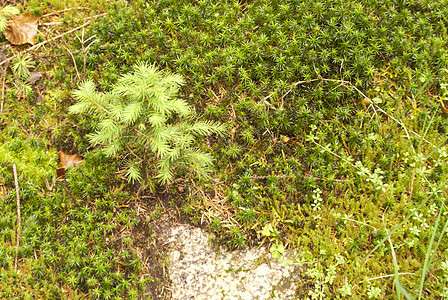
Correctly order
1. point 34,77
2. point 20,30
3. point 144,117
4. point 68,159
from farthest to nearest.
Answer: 1. point 20,30
2. point 34,77
3. point 68,159
4. point 144,117

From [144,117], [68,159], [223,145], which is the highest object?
[144,117]

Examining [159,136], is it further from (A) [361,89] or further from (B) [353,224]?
(A) [361,89]

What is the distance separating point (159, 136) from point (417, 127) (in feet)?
9.54

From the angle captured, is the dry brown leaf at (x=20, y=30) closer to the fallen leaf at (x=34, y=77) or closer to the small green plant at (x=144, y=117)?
the fallen leaf at (x=34, y=77)

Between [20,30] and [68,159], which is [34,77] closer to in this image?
[20,30]

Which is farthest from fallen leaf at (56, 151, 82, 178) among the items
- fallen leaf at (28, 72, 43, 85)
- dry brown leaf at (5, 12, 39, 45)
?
dry brown leaf at (5, 12, 39, 45)

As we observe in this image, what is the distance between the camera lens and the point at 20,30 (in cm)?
426

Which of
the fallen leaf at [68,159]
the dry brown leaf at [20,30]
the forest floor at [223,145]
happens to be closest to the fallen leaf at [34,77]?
the forest floor at [223,145]

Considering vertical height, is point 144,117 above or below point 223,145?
above

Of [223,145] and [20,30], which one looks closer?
[223,145]

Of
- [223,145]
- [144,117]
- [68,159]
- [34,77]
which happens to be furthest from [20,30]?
[223,145]

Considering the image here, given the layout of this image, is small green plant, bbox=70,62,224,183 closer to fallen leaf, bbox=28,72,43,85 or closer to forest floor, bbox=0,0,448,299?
forest floor, bbox=0,0,448,299

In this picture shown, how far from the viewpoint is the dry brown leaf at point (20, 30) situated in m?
4.23

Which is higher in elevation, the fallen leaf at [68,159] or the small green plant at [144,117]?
the small green plant at [144,117]
